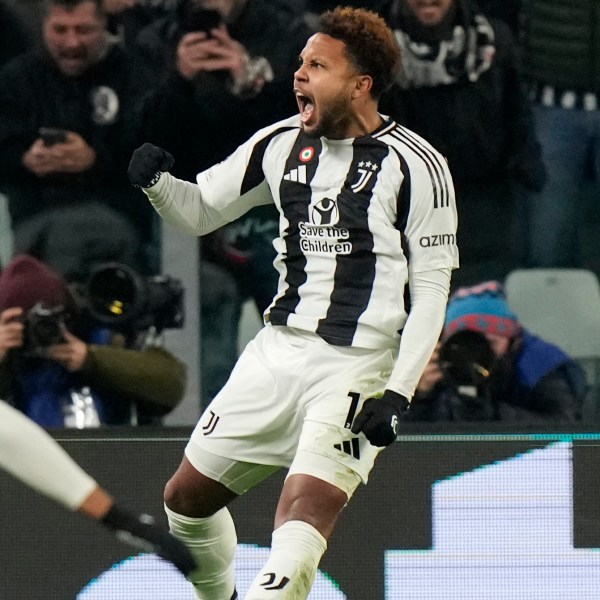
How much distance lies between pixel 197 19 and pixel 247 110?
0.39m

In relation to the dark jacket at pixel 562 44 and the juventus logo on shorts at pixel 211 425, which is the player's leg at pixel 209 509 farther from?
the dark jacket at pixel 562 44

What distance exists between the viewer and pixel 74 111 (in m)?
5.79

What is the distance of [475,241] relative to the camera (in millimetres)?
5695

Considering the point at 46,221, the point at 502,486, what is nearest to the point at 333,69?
the point at 502,486

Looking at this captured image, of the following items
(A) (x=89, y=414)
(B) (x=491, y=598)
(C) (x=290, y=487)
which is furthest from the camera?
(A) (x=89, y=414)

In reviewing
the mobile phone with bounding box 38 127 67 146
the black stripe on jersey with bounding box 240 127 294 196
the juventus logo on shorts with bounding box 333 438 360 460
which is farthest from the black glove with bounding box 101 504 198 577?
the mobile phone with bounding box 38 127 67 146

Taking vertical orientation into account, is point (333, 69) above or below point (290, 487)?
above

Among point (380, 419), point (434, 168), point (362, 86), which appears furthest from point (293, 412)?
point (362, 86)

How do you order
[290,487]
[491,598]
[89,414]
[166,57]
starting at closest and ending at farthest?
[290,487] < [491,598] < [89,414] < [166,57]

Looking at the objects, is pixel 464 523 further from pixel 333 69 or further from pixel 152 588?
pixel 333 69

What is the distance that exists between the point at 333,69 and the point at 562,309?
190 centimetres

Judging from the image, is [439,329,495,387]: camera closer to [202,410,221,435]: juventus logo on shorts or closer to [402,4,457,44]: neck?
[402,4,457,44]: neck

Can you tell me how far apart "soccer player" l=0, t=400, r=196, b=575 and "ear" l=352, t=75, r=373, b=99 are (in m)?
1.26

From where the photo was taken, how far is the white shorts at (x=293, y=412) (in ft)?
13.0
